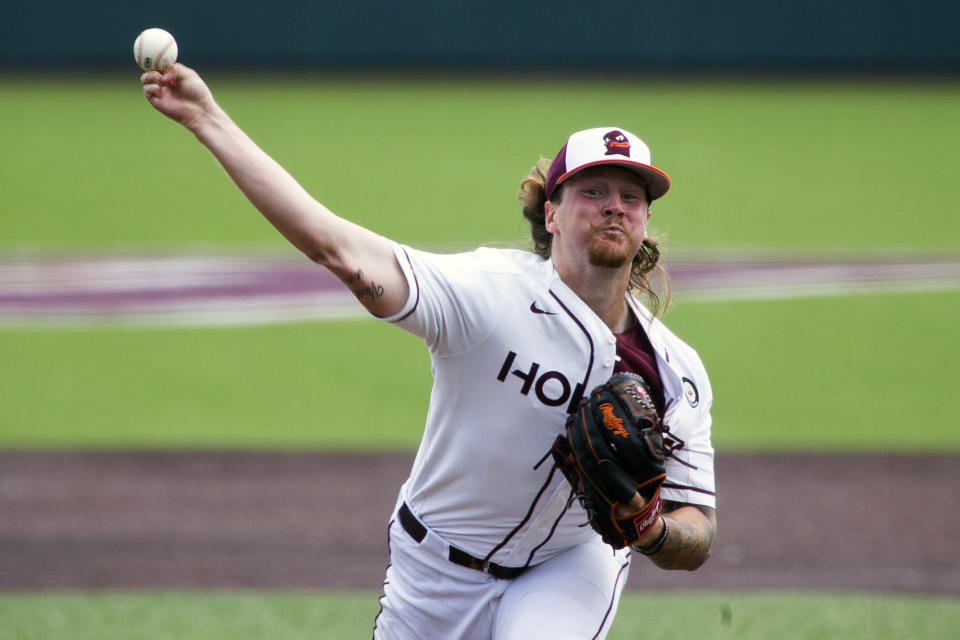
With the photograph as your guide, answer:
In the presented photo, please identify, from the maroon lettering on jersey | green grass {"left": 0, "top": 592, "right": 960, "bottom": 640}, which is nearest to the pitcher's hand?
the maroon lettering on jersey

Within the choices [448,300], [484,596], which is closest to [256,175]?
[448,300]

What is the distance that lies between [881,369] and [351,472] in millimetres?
4635

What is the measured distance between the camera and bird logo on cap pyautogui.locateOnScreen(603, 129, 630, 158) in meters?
3.83

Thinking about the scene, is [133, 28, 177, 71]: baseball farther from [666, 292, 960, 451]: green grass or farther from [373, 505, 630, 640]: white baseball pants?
[666, 292, 960, 451]: green grass

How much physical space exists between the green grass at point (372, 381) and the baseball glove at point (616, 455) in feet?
16.6

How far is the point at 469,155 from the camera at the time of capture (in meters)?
19.0

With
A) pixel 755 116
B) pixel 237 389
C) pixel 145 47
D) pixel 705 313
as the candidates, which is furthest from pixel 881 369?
pixel 755 116

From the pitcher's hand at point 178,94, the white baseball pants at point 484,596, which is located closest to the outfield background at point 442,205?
the white baseball pants at point 484,596

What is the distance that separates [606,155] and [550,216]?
12.7 inches

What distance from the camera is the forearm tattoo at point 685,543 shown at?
12.6 feet

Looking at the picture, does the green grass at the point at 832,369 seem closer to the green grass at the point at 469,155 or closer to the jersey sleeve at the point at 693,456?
the green grass at the point at 469,155

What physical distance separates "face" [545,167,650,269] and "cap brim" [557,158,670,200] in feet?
0.08

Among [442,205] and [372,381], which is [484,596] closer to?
[372,381]

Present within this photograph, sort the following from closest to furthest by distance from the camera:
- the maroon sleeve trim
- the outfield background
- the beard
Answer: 1. the maroon sleeve trim
2. the beard
3. the outfield background
